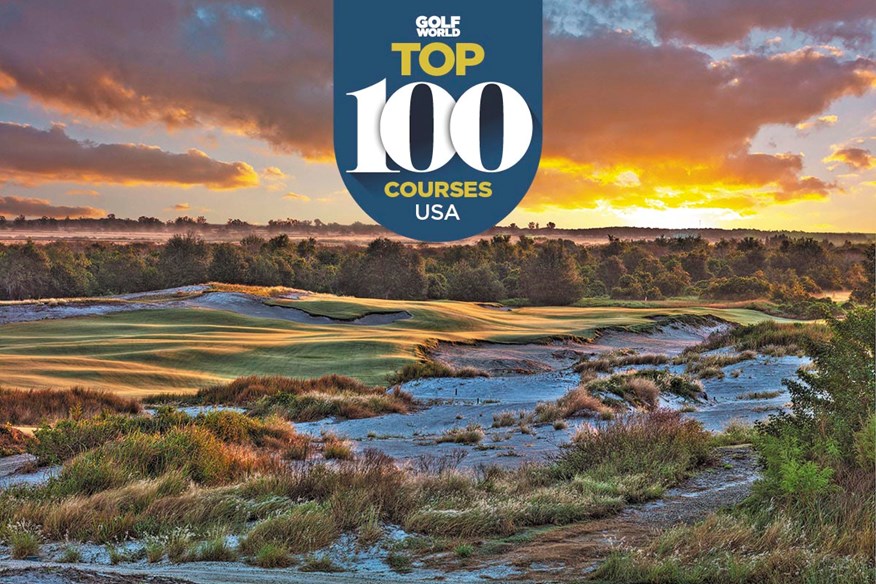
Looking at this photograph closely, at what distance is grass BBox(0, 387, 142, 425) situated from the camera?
69.8 feet

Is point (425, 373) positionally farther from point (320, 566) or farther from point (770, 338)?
point (320, 566)

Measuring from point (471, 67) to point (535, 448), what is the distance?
29.2 ft

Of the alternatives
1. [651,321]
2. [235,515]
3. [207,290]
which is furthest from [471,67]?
[207,290]

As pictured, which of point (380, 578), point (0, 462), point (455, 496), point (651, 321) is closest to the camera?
point (380, 578)

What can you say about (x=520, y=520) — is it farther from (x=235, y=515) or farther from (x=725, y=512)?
(x=235, y=515)

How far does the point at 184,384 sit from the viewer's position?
33.5 m

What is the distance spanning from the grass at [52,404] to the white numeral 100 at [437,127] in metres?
10.3

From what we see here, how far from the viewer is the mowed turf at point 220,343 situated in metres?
33.3

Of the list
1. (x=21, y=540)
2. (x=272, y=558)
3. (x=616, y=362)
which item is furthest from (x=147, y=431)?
(x=616, y=362)

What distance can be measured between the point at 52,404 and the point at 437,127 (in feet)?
45.9

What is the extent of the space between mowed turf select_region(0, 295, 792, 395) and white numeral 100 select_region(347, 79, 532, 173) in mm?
16816

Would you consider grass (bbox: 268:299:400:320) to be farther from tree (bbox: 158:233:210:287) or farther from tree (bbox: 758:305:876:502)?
tree (bbox: 758:305:876:502)

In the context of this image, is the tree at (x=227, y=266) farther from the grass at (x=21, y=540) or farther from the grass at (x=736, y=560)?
the grass at (x=736, y=560)

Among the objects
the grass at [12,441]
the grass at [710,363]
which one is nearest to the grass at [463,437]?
the grass at [12,441]
